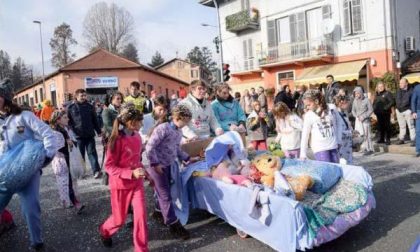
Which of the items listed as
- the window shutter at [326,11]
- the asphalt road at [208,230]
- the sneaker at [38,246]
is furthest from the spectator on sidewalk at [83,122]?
the window shutter at [326,11]

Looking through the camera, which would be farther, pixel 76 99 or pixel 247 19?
pixel 247 19

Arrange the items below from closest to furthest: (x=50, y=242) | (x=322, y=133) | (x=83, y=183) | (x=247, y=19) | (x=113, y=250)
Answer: (x=113, y=250)
(x=50, y=242)
(x=322, y=133)
(x=83, y=183)
(x=247, y=19)

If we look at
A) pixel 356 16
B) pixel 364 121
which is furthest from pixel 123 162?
pixel 356 16

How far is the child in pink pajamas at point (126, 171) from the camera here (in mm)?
4469

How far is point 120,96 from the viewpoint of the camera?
26.6 ft

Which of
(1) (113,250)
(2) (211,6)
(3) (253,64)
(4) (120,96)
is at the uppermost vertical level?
(2) (211,6)

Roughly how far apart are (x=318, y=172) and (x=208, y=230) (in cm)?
161

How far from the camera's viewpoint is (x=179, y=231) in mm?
5227

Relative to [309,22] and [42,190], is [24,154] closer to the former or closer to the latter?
[42,190]

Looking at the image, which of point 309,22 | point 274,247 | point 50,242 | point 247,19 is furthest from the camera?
point 247,19

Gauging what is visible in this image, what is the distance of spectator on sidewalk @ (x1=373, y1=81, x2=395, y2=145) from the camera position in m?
11.8

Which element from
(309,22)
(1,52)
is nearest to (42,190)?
(309,22)

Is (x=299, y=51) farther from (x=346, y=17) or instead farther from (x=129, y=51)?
(x=129, y=51)

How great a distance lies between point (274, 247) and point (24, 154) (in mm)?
2847
